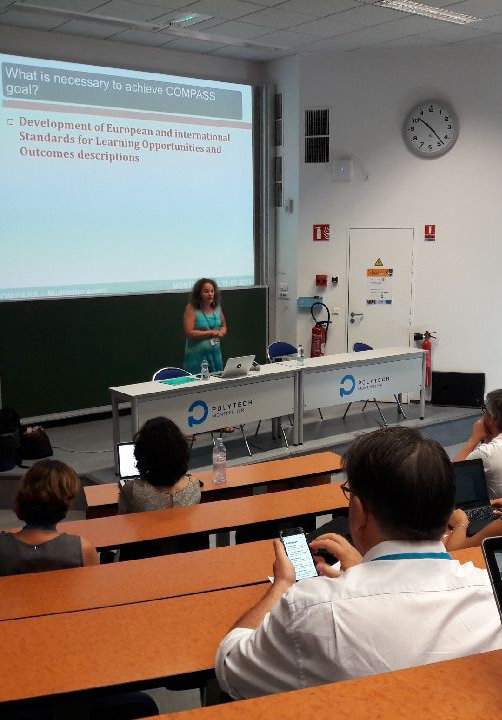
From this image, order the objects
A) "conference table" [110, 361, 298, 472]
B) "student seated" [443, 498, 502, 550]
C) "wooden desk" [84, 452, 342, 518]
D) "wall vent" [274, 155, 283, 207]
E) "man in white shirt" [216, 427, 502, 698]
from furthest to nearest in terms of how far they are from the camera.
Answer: "wall vent" [274, 155, 283, 207], "conference table" [110, 361, 298, 472], "wooden desk" [84, 452, 342, 518], "student seated" [443, 498, 502, 550], "man in white shirt" [216, 427, 502, 698]

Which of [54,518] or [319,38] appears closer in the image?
[54,518]

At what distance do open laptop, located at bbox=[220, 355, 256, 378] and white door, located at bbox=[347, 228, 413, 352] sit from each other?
8.91ft

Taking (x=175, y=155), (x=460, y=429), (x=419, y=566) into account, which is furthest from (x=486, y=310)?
(x=419, y=566)

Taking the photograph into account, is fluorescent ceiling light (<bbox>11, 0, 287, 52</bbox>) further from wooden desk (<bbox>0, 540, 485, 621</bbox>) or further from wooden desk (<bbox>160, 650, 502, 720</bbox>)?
wooden desk (<bbox>160, 650, 502, 720</bbox>)

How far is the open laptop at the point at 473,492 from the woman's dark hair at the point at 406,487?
4.72ft

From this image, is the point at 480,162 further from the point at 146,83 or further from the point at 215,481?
the point at 215,481

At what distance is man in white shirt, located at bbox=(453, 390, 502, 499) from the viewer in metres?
3.03

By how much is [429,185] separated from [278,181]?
1.74 metres

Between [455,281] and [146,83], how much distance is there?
3.98 m

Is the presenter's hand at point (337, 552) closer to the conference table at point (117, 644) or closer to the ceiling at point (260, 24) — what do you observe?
the conference table at point (117, 644)

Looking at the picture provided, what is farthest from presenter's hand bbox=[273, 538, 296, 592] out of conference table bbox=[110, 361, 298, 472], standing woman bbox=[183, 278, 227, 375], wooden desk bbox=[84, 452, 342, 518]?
standing woman bbox=[183, 278, 227, 375]

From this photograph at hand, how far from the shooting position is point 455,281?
7910 mm

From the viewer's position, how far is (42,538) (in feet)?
8.08

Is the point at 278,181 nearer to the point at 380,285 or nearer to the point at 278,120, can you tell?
the point at 278,120
